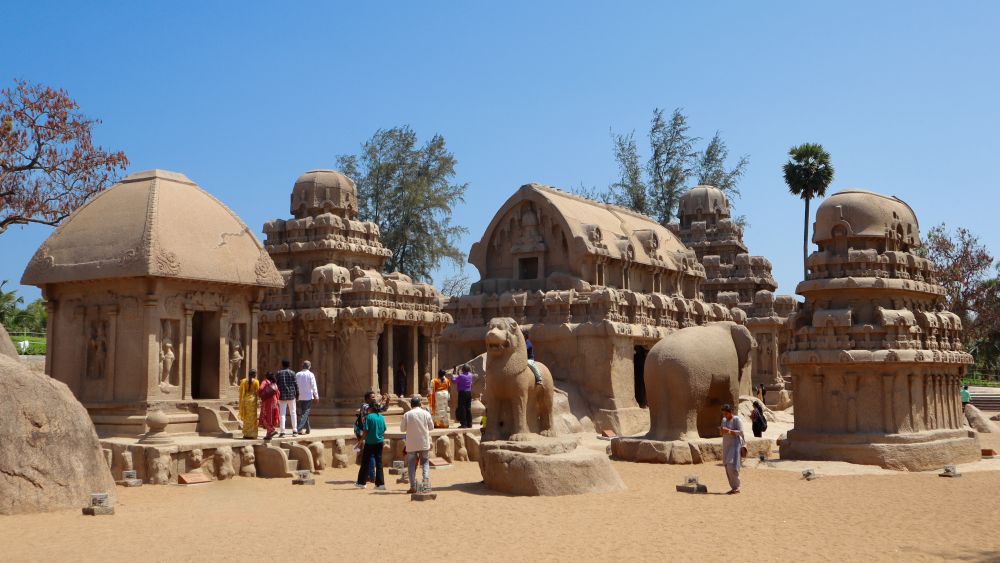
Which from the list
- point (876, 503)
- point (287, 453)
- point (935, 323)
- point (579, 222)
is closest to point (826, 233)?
point (935, 323)

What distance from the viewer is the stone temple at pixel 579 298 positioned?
26.2m

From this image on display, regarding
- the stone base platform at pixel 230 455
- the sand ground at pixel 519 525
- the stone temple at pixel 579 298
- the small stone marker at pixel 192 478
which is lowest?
the sand ground at pixel 519 525

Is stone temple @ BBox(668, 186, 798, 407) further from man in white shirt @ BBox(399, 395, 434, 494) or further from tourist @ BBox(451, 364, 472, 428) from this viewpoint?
man in white shirt @ BBox(399, 395, 434, 494)

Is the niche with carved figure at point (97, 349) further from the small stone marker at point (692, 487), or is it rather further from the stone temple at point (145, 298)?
the small stone marker at point (692, 487)

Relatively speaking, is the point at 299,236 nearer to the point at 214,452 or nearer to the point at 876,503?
the point at 214,452

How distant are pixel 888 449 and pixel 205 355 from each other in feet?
43.9

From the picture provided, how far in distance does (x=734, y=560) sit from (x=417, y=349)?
18.1 m

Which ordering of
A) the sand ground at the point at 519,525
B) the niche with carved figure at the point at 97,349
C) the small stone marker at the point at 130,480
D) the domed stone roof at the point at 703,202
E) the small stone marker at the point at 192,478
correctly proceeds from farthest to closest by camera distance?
the domed stone roof at the point at 703,202 → the niche with carved figure at the point at 97,349 → the small stone marker at the point at 192,478 → the small stone marker at the point at 130,480 → the sand ground at the point at 519,525

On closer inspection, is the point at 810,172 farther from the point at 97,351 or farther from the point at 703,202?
the point at 97,351

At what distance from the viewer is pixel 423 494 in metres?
13.8

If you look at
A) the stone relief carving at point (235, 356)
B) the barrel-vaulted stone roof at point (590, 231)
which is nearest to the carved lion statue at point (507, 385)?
the stone relief carving at point (235, 356)

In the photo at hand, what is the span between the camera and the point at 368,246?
28266 millimetres

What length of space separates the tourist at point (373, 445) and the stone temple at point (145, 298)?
160 inches

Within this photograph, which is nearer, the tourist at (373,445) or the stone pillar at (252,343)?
the tourist at (373,445)
